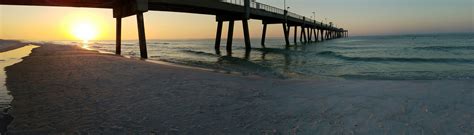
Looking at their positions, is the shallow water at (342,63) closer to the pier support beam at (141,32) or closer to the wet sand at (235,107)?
the pier support beam at (141,32)

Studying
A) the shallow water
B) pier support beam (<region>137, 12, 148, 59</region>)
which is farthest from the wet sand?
pier support beam (<region>137, 12, 148, 59</region>)

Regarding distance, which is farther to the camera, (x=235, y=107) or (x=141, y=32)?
(x=141, y=32)

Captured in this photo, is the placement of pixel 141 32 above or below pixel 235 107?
above

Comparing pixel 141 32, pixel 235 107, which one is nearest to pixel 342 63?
pixel 141 32

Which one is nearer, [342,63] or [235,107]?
[235,107]

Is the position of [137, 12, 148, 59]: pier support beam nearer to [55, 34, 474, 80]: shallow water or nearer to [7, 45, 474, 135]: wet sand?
[55, 34, 474, 80]: shallow water

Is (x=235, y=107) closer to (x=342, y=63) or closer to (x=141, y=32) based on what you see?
(x=342, y=63)

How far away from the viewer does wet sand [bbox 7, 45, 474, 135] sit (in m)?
4.43

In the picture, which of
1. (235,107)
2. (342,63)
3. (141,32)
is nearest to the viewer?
(235,107)

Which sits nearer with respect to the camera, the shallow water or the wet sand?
the wet sand

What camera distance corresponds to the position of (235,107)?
559 centimetres

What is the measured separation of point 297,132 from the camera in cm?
425

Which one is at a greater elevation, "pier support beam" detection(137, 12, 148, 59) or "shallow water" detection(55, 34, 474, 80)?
"pier support beam" detection(137, 12, 148, 59)

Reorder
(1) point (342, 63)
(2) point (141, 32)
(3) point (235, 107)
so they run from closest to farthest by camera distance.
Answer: (3) point (235, 107) → (1) point (342, 63) → (2) point (141, 32)
